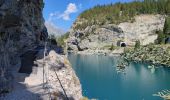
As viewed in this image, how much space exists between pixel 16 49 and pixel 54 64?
569 cm

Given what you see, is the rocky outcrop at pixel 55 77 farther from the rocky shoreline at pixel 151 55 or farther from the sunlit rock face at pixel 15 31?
the rocky shoreline at pixel 151 55

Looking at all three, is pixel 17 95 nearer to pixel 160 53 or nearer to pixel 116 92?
pixel 116 92

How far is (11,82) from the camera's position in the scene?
20.0m

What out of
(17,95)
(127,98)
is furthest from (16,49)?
(127,98)

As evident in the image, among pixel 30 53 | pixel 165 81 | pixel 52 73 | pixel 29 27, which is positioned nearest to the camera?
pixel 52 73

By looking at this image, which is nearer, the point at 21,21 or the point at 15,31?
the point at 15,31

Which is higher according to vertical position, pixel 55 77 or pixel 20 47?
pixel 20 47

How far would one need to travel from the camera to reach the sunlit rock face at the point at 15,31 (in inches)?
898

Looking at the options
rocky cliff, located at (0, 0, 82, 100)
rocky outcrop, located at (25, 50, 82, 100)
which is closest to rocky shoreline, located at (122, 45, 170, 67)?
rocky cliff, located at (0, 0, 82, 100)

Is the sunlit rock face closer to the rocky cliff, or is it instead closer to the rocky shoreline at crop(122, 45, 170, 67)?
the rocky cliff

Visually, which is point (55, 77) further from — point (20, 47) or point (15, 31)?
point (15, 31)

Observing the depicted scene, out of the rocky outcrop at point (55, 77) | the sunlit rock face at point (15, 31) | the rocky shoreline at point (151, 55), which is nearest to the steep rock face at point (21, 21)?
the sunlit rock face at point (15, 31)

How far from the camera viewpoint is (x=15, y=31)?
90.8 ft

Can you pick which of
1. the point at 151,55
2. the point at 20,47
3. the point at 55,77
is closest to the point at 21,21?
the point at 20,47
